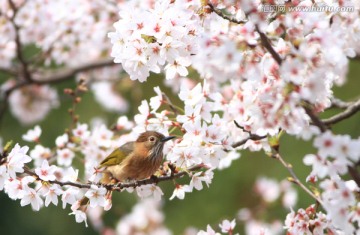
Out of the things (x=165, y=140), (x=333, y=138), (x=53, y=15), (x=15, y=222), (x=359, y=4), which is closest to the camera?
(x=333, y=138)

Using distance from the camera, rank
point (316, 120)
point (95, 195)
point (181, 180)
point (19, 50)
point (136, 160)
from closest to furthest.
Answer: point (316, 120)
point (95, 195)
point (136, 160)
point (19, 50)
point (181, 180)

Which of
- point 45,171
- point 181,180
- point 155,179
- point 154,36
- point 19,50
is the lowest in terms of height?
point 181,180

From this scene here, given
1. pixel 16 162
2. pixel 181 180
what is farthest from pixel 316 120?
pixel 181 180

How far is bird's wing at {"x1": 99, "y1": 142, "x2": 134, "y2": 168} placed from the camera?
138 inches

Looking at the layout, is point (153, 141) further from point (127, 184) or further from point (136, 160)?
point (127, 184)

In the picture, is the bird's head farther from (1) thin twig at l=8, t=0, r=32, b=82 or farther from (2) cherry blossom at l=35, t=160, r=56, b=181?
(1) thin twig at l=8, t=0, r=32, b=82

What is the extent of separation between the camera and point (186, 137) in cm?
280

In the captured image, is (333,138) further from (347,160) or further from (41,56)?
(41,56)

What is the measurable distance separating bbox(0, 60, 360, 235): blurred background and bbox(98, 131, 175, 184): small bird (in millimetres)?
4897

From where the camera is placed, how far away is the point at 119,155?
3551 millimetres

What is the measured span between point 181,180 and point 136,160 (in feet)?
17.3

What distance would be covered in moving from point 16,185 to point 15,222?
28.5 ft

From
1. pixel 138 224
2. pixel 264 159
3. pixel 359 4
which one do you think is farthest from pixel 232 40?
pixel 264 159

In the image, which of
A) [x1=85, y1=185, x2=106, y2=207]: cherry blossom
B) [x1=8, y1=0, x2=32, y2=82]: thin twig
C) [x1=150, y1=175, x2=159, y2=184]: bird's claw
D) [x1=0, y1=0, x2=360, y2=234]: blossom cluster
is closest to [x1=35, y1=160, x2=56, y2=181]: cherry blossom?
[x1=0, y1=0, x2=360, y2=234]: blossom cluster
